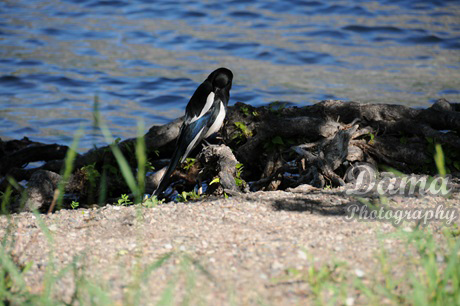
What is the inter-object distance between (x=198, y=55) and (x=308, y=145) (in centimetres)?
657

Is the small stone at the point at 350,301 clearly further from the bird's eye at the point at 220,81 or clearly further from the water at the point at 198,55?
the water at the point at 198,55

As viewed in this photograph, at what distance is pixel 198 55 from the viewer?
38.5 feet

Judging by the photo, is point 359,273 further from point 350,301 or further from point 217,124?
point 217,124

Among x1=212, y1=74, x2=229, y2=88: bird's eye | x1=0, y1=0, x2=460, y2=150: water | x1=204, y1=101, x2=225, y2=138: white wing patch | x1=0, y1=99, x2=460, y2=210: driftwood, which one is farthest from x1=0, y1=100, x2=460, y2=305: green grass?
x1=0, y1=0, x2=460, y2=150: water

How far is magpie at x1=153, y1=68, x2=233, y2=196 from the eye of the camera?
565 centimetres

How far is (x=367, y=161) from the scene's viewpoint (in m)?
5.49

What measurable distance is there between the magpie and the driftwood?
0.16 metres

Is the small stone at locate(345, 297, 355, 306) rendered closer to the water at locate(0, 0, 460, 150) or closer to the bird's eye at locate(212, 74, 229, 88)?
the bird's eye at locate(212, 74, 229, 88)

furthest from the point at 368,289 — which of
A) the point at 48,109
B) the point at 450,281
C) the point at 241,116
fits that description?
the point at 48,109

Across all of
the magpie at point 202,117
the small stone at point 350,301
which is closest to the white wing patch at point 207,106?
the magpie at point 202,117

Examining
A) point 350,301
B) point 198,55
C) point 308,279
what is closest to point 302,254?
point 308,279

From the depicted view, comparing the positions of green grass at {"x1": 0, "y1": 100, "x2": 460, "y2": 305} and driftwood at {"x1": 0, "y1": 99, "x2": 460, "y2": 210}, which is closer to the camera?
green grass at {"x1": 0, "y1": 100, "x2": 460, "y2": 305}

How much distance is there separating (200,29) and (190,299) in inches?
426

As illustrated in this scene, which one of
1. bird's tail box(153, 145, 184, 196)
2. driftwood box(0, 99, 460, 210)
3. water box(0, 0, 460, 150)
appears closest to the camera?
driftwood box(0, 99, 460, 210)
